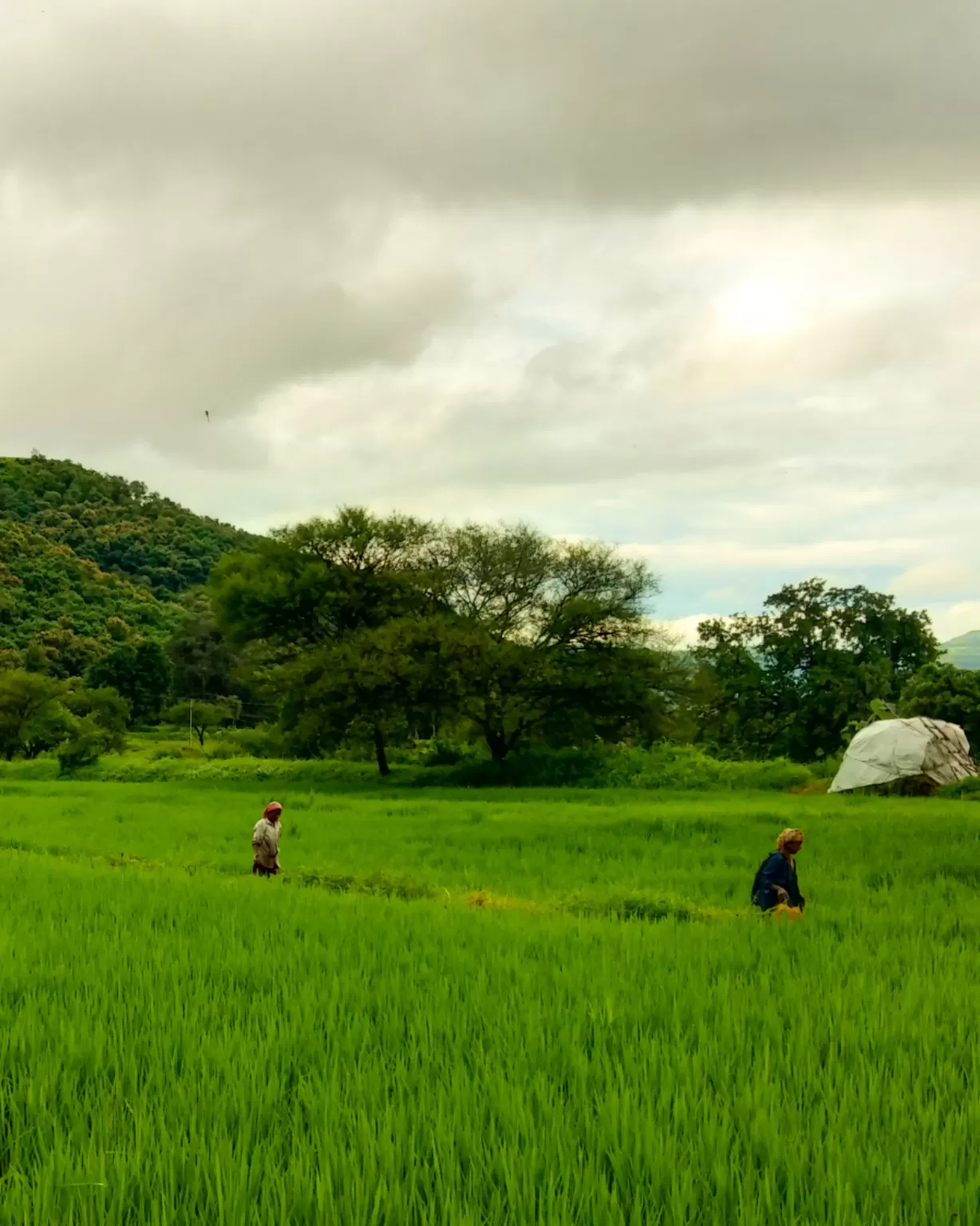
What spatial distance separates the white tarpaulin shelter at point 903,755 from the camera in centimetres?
2520

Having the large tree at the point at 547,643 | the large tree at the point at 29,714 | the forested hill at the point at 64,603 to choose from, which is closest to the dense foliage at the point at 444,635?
the large tree at the point at 547,643

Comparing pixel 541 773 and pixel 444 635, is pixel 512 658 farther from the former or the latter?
pixel 541 773

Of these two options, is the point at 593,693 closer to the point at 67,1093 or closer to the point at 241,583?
the point at 241,583

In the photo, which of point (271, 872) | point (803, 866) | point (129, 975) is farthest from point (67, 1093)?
point (803, 866)

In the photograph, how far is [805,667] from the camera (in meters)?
41.8

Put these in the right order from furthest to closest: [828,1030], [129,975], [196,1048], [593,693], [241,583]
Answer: [241,583] → [593,693] → [129,975] → [828,1030] → [196,1048]

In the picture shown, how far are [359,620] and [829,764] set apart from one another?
16.7 meters

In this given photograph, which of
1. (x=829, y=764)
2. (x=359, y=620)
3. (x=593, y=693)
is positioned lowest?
(x=829, y=764)

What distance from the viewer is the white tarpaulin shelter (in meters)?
25.2

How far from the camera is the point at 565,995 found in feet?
17.6

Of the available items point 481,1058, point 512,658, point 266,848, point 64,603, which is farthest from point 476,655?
point 64,603

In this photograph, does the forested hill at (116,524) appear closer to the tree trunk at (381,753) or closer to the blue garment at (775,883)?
the tree trunk at (381,753)

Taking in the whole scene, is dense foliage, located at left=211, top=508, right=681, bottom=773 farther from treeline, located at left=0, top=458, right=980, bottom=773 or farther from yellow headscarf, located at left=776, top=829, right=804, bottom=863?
yellow headscarf, located at left=776, top=829, right=804, bottom=863

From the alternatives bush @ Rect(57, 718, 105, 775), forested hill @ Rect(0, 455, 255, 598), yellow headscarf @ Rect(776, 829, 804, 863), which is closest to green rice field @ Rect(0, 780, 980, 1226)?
yellow headscarf @ Rect(776, 829, 804, 863)
